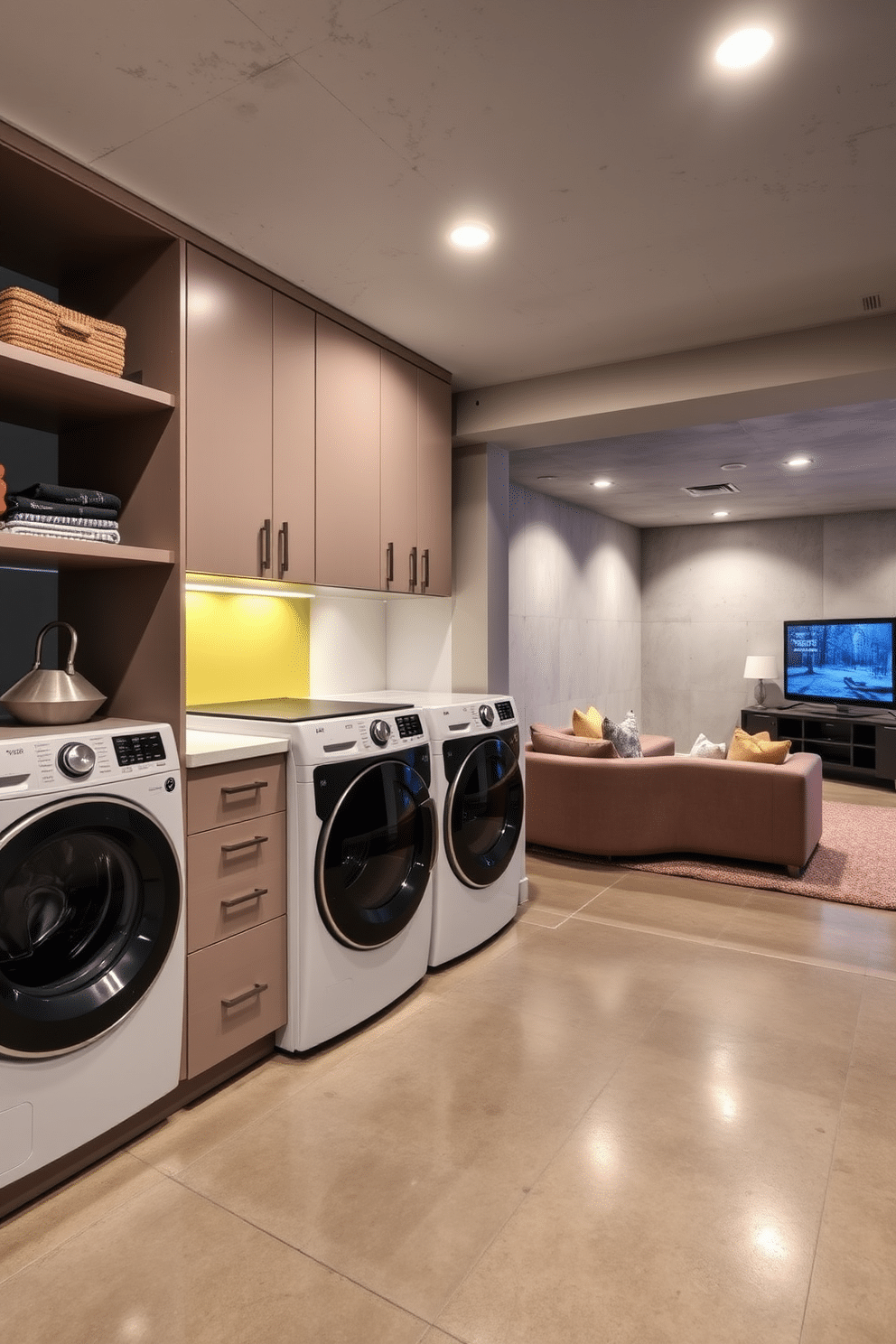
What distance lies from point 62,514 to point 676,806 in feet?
11.6

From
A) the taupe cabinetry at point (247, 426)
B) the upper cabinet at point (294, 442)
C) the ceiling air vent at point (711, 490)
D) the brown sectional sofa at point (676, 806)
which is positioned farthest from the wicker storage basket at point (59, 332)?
the ceiling air vent at point (711, 490)

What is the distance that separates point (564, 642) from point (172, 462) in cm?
527

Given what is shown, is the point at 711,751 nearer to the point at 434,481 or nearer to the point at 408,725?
the point at 434,481

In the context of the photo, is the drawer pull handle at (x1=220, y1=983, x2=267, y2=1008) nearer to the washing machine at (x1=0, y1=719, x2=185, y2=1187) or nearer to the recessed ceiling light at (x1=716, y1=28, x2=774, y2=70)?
the washing machine at (x1=0, y1=719, x2=185, y2=1187)

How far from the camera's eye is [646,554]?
29.5ft

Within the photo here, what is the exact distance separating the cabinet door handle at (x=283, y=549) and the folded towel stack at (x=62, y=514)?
0.58m

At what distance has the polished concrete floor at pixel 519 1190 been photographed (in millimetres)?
1533

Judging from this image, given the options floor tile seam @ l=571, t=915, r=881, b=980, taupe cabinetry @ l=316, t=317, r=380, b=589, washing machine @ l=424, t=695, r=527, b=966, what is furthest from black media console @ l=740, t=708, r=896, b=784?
taupe cabinetry @ l=316, t=317, r=380, b=589

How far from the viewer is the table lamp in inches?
313

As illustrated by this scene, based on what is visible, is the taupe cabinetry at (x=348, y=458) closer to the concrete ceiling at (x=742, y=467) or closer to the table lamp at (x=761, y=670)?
the concrete ceiling at (x=742, y=467)

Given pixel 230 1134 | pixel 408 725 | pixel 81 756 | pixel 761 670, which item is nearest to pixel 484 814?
pixel 408 725

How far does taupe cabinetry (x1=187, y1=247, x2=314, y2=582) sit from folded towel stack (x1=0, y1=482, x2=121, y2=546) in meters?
0.22

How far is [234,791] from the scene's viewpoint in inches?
91.2

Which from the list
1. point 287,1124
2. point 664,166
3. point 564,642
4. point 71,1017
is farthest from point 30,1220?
point 564,642
